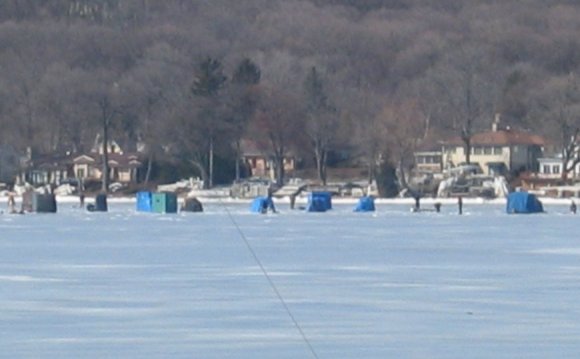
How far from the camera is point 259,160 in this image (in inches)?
3388

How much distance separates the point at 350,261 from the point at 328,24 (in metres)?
139

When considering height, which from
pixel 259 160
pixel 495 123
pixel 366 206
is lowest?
pixel 366 206

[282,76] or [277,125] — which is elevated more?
[282,76]

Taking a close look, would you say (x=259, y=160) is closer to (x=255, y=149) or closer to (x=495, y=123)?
(x=255, y=149)

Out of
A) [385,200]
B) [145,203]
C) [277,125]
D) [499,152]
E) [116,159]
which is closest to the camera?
[145,203]

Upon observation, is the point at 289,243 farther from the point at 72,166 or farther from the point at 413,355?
the point at 72,166

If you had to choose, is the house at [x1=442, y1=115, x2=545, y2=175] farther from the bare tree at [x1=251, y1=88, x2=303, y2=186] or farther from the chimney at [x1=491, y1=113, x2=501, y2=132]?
the bare tree at [x1=251, y1=88, x2=303, y2=186]

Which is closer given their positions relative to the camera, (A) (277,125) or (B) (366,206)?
(B) (366,206)

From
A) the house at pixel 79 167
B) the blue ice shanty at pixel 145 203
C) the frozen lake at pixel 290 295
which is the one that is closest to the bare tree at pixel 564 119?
the house at pixel 79 167

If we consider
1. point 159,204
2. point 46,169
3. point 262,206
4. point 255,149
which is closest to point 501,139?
point 255,149

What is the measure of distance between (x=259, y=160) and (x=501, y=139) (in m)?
11.6

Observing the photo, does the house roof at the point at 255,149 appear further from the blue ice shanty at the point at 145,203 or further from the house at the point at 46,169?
the blue ice shanty at the point at 145,203

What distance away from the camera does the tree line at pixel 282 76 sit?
76562 mm

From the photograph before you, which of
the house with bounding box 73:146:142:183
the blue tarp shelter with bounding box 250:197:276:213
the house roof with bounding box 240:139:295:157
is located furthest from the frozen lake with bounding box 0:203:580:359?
the house roof with bounding box 240:139:295:157
